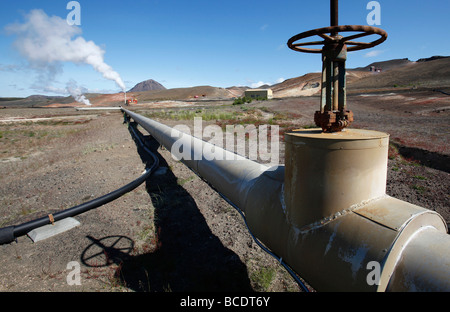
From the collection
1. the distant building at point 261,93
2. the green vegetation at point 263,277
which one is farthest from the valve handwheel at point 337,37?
the distant building at point 261,93

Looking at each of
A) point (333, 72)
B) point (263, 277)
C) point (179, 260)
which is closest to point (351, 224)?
point (333, 72)

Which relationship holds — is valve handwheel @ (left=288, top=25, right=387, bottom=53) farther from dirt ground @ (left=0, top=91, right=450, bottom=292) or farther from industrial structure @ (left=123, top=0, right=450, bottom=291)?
dirt ground @ (left=0, top=91, right=450, bottom=292)

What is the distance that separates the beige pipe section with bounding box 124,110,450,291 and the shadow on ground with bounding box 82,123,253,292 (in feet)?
4.45

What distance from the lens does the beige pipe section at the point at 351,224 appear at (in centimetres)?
124

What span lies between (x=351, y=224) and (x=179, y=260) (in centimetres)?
255

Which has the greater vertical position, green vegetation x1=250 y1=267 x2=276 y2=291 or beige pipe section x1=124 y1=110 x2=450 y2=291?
beige pipe section x1=124 y1=110 x2=450 y2=291

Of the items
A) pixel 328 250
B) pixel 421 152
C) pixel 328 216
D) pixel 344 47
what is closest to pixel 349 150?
pixel 328 216

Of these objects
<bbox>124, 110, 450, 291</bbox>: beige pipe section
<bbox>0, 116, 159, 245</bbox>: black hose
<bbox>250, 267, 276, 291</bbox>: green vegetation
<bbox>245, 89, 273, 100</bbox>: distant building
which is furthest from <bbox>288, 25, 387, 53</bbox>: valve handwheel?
<bbox>245, 89, 273, 100</bbox>: distant building

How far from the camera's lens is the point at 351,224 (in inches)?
58.0

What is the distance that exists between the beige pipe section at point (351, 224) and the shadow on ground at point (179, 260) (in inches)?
53.4

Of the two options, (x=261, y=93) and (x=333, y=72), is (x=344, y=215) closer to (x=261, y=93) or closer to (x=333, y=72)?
(x=333, y=72)

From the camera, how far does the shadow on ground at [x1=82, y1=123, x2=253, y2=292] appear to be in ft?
9.55
